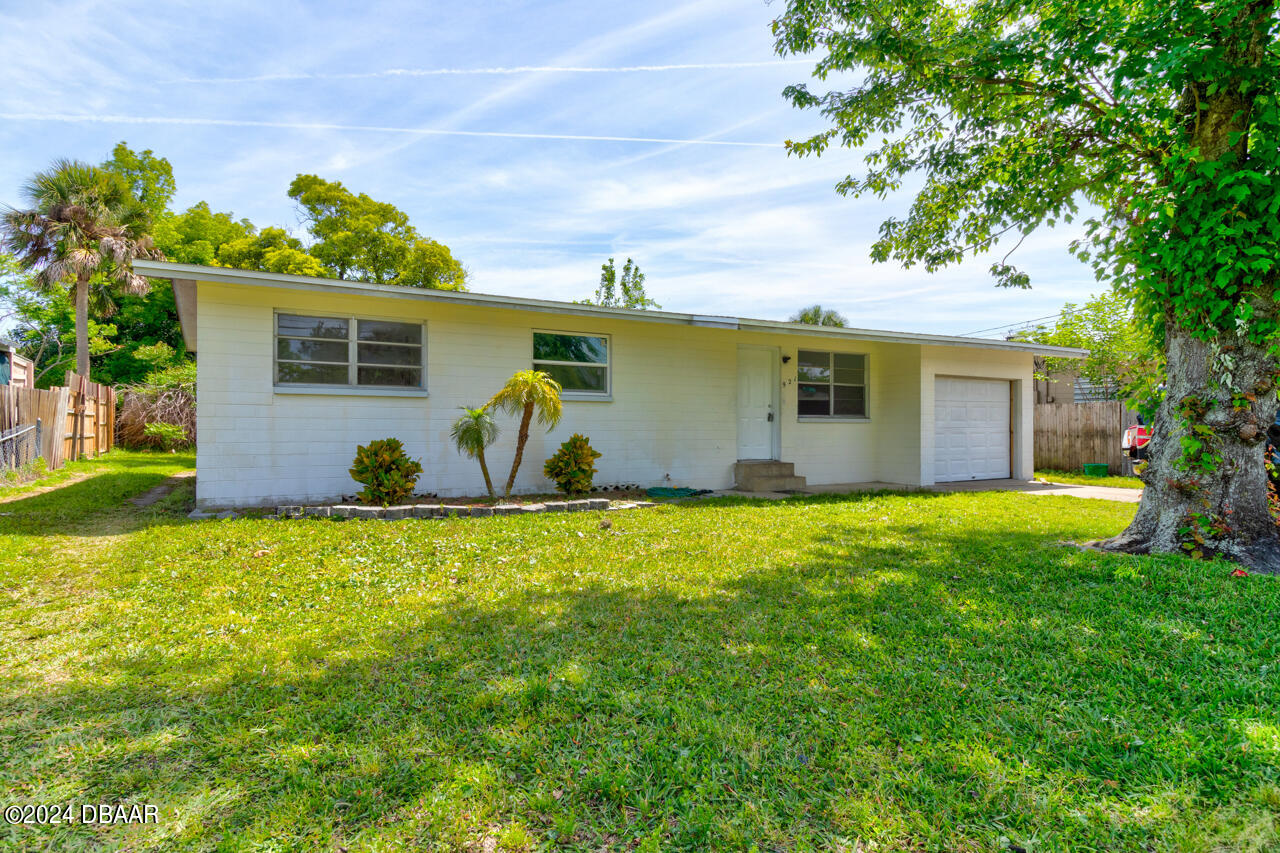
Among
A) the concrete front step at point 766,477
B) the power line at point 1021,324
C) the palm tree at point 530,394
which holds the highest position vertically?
the power line at point 1021,324

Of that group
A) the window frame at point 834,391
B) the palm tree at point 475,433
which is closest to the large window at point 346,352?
the palm tree at point 475,433

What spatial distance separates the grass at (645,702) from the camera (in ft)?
6.43

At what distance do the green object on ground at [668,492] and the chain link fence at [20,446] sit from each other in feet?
32.5

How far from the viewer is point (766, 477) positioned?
10.8 m

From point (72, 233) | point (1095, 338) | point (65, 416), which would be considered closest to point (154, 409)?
point (72, 233)

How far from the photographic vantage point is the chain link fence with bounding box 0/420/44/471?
9891 mm

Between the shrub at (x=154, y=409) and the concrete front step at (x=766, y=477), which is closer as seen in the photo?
the concrete front step at (x=766, y=477)

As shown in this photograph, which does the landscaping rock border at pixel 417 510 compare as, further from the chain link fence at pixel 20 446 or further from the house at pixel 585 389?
the chain link fence at pixel 20 446

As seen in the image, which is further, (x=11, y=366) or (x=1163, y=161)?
(x=11, y=366)

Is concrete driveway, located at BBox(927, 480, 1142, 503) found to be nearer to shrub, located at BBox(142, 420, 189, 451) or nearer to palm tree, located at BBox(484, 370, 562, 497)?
palm tree, located at BBox(484, 370, 562, 497)

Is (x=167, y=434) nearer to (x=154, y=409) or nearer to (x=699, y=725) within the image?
(x=154, y=409)

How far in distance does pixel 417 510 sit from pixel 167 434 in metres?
15.8

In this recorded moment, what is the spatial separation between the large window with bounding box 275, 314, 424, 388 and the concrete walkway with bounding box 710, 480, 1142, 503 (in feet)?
16.5

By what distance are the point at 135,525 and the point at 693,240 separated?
17.9 meters
